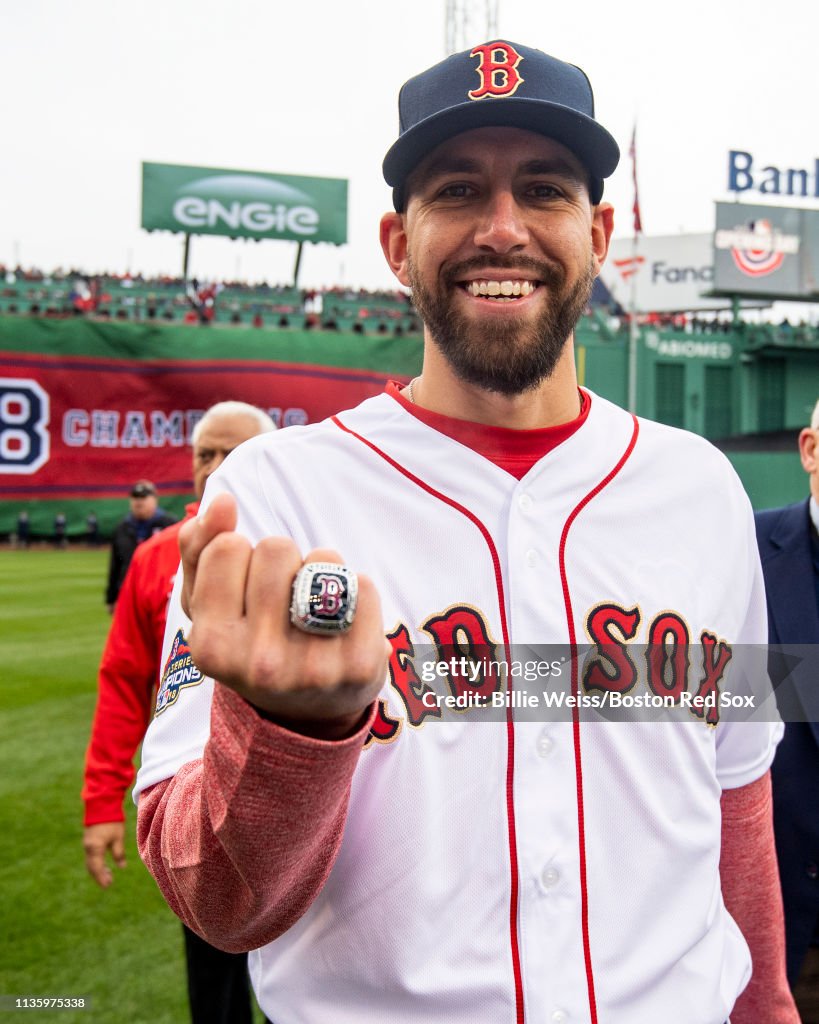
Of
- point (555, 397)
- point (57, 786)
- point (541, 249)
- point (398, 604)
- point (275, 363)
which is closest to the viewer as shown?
point (398, 604)

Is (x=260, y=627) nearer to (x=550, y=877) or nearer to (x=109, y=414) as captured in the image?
(x=550, y=877)

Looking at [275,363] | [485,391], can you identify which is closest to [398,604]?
[485,391]

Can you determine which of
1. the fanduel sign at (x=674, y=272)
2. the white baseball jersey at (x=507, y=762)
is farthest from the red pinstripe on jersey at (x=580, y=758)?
the fanduel sign at (x=674, y=272)

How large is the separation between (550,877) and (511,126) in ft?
3.69

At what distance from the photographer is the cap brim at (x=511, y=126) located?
4.65ft

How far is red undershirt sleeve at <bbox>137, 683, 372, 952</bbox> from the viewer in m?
0.87

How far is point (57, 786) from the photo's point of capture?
5527 millimetres

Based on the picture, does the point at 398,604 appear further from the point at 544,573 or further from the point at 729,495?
the point at 729,495

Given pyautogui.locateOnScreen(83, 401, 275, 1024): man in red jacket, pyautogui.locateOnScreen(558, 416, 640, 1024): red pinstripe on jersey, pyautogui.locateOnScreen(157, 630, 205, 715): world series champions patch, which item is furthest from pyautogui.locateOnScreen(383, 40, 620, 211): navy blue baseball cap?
pyautogui.locateOnScreen(83, 401, 275, 1024): man in red jacket

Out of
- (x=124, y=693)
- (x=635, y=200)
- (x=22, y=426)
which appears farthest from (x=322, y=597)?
(x=635, y=200)

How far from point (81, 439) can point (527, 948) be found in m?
8.55

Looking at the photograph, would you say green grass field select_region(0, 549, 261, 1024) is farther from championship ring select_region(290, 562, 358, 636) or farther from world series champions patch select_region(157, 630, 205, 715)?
championship ring select_region(290, 562, 358, 636)

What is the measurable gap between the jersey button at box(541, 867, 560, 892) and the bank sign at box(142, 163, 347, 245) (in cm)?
2493

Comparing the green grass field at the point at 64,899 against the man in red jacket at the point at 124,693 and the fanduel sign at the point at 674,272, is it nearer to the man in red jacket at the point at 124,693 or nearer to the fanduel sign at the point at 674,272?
the man in red jacket at the point at 124,693
